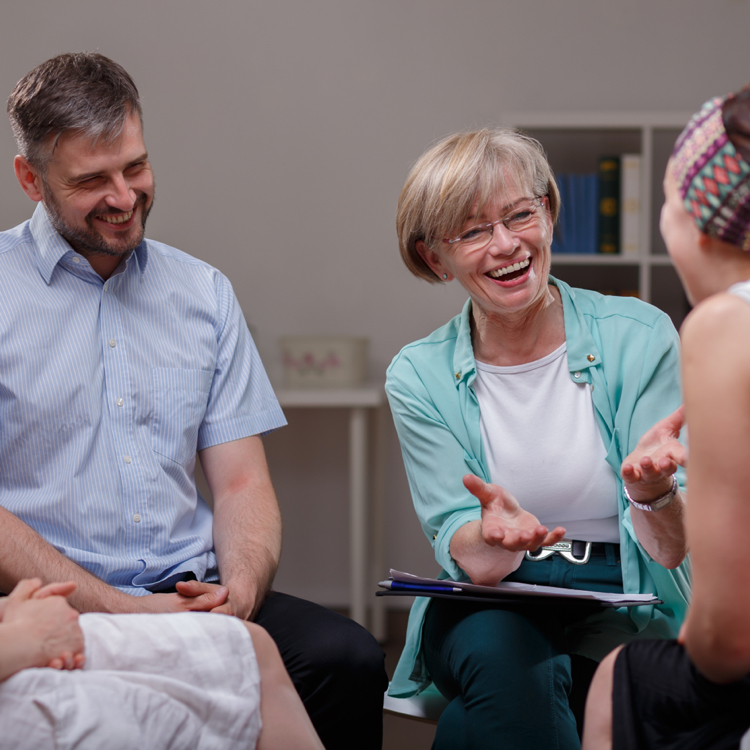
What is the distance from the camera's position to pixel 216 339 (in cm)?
168

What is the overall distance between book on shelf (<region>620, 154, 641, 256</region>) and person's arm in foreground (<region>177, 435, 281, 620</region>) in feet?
5.49

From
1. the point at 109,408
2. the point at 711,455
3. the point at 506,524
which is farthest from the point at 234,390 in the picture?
the point at 711,455

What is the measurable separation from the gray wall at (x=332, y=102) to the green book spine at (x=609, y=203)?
458 mm

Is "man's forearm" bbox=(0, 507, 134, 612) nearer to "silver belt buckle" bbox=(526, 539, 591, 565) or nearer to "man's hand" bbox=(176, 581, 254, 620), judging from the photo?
"man's hand" bbox=(176, 581, 254, 620)

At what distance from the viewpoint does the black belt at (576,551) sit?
1.42 metres

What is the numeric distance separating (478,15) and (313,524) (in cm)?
208

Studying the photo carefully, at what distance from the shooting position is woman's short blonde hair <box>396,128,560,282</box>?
148 cm

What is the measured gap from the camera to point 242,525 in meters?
1.56

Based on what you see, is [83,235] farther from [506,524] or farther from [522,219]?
[506,524]

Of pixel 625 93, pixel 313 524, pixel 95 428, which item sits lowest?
pixel 313 524

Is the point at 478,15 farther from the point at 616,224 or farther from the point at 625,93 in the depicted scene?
the point at 616,224

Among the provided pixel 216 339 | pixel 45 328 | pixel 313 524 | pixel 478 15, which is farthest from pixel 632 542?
Answer: pixel 478 15

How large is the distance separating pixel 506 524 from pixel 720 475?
0.49 m

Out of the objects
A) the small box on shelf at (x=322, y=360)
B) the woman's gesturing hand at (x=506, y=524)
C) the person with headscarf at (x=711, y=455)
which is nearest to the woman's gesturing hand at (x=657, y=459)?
the woman's gesturing hand at (x=506, y=524)
